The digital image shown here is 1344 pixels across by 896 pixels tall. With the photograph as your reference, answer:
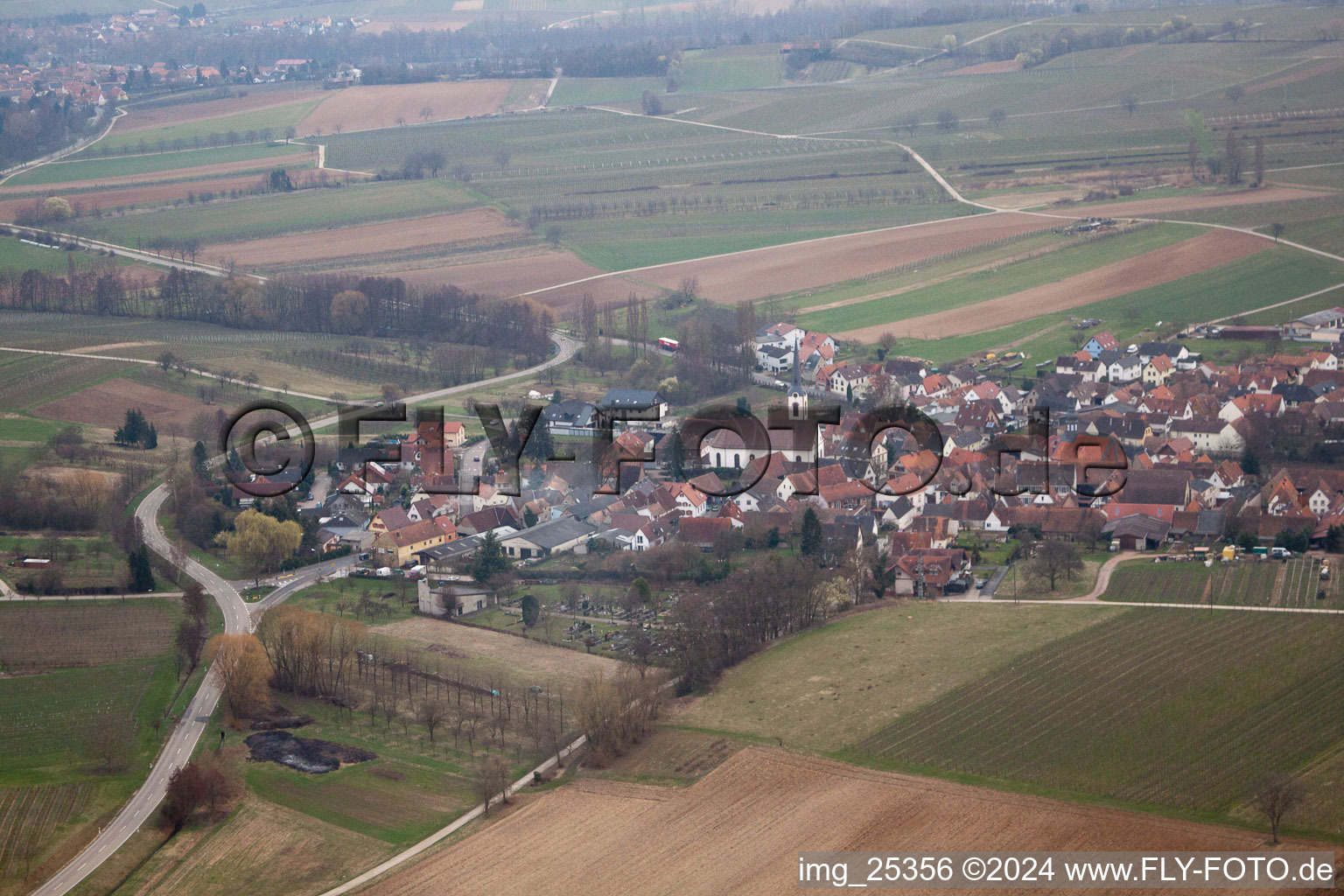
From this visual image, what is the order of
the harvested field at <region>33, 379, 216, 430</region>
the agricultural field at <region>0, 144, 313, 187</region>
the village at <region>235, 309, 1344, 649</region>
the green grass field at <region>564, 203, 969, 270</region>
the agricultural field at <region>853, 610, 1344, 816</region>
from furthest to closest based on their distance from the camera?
1. the agricultural field at <region>0, 144, 313, 187</region>
2. the green grass field at <region>564, 203, 969, 270</region>
3. the harvested field at <region>33, 379, 216, 430</region>
4. the village at <region>235, 309, 1344, 649</region>
5. the agricultural field at <region>853, 610, 1344, 816</region>

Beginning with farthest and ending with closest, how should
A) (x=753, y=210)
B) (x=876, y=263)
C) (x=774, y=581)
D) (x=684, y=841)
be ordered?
(x=753, y=210) → (x=876, y=263) → (x=774, y=581) → (x=684, y=841)

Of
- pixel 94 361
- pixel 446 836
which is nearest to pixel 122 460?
pixel 94 361

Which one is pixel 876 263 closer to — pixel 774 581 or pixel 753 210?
pixel 753 210

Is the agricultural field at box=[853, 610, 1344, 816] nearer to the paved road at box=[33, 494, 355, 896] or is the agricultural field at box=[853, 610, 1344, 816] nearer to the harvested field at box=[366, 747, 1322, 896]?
the harvested field at box=[366, 747, 1322, 896]

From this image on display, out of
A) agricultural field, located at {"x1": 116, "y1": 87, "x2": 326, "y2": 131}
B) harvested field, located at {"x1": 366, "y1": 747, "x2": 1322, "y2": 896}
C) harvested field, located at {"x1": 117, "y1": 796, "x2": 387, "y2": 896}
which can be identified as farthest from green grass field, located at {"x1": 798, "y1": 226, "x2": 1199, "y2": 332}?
agricultural field, located at {"x1": 116, "y1": 87, "x2": 326, "y2": 131}

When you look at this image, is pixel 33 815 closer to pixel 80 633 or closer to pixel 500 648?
pixel 80 633
